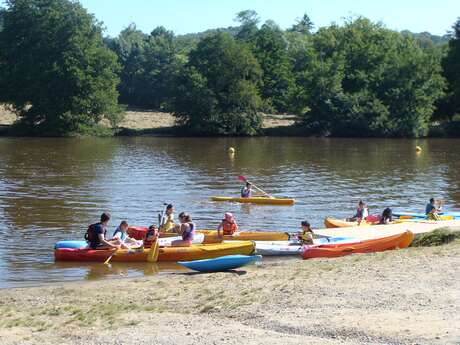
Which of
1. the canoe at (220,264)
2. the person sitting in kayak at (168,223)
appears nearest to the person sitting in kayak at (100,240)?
the person sitting in kayak at (168,223)

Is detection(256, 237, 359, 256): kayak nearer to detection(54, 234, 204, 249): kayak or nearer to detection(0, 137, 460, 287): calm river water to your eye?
detection(54, 234, 204, 249): kayak

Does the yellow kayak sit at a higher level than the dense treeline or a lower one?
lower

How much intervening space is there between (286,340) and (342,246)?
9144 millimetres

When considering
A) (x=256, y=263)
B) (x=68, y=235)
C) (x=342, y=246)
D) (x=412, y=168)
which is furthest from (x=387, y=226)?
(x=412, y=168)

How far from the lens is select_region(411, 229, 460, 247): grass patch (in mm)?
20172

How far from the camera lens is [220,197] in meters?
32.8

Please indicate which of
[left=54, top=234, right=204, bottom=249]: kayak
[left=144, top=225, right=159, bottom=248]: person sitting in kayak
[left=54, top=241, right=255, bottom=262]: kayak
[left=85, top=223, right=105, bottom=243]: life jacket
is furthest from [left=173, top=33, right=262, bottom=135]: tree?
[left=54, top=241, right=255, bottom=262]: kayak

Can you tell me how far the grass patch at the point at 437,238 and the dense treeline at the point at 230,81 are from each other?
54.5 metres

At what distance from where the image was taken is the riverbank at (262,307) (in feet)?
37.6

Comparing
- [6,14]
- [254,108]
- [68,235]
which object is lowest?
[68,235]

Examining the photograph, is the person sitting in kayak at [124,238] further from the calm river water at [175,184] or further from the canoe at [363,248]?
the canoe at [363,248]

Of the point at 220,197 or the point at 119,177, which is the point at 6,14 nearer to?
the point at 119,177

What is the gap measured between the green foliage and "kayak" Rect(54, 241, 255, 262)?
57228 mm

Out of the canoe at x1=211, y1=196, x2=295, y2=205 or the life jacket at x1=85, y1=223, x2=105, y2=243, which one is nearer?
the life jacket at x1=85, y1=223, x2=105, y2=243
